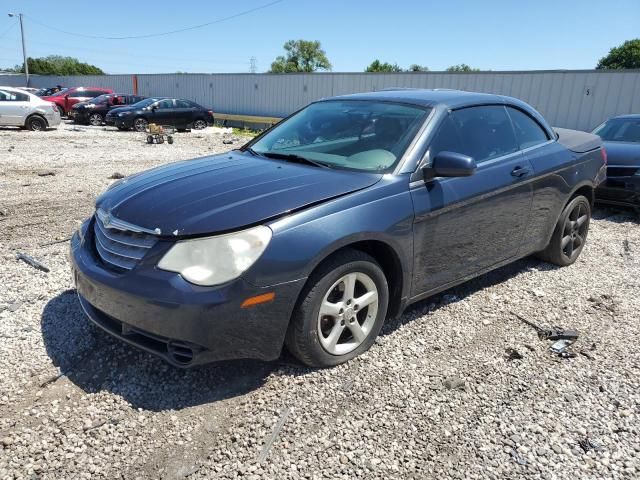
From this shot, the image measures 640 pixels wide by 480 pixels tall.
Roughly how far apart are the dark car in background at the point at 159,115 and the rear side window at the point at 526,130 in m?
18.6

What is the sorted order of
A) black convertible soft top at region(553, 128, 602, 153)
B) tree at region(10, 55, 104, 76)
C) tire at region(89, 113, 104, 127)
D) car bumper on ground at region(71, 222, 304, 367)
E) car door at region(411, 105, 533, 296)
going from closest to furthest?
car bumper on ground at region(71, 222, 304, 367)
car door at region(411, 105, 533, 296)
black convertible soft top at region(553, 128, 602, 153)
tire at region(89, 113, 104, 127)
tree at region(10, 55, 104, 76)

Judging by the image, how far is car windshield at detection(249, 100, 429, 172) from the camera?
3.40 m

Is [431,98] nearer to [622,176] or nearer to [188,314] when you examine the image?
[188,314]

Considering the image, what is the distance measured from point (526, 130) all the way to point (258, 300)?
122 inches

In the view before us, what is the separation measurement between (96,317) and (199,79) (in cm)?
3001

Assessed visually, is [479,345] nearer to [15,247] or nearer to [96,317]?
[96,317]

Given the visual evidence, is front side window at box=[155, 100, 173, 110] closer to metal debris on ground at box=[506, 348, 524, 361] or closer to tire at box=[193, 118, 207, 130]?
tire at box=[193, 118, 207, 130]

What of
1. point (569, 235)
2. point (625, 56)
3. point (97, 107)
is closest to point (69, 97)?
point (97, 107)

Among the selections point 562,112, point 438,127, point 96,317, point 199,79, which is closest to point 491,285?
point 438,127

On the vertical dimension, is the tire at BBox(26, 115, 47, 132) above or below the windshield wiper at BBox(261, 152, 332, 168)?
below

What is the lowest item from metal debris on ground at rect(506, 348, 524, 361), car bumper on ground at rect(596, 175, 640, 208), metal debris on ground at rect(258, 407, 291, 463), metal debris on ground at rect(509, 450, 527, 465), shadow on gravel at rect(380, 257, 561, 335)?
metal debris on ground at rect(258, 407, 291, 463)

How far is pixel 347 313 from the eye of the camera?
120 inches

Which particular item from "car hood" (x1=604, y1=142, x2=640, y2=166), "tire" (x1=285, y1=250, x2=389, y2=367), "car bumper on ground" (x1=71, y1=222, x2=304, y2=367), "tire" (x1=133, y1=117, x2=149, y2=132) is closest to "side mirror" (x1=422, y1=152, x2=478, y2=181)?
"tire" (x1=285, y1=250, x2=389, y2=367)

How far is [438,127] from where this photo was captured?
11.5ft
